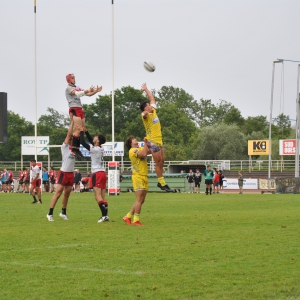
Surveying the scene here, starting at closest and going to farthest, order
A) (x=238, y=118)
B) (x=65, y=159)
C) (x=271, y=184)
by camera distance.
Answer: (x=65, y=159)
(x=271, y=184)
(x=238, y=118)

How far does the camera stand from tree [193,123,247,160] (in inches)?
4326

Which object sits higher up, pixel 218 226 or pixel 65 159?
pixel 65 159

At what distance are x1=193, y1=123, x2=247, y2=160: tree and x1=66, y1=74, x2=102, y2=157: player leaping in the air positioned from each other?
91842mm

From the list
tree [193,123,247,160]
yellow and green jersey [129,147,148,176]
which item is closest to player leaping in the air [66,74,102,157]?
yellow and green jersey [129,147,148,176]

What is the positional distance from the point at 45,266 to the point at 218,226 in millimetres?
6524

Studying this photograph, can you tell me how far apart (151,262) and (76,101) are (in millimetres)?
9558

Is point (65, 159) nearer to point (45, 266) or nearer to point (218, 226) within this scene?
point (218, 226)

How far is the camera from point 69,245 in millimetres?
11422

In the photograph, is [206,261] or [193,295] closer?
[193,295]

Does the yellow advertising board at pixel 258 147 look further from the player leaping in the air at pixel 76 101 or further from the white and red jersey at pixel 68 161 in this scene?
the white and red jersey at pixel 68 161

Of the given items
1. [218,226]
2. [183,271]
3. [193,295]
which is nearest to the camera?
[193,295]

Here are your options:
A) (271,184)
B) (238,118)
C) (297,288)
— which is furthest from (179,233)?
(238,118)

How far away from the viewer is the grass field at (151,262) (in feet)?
24.6

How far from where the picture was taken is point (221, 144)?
11206 centimetres
